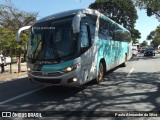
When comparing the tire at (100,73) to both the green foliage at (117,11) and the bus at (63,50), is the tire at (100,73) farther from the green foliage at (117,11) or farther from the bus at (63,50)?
the green foliage at (117,11)

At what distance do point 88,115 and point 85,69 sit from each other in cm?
335

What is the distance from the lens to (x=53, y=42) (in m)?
10.9

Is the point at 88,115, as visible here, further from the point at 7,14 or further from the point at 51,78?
the point at 7,14

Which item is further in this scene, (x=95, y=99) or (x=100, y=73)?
(x=100, y=73)

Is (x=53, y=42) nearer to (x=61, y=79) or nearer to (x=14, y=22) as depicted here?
(x=61, y=79)

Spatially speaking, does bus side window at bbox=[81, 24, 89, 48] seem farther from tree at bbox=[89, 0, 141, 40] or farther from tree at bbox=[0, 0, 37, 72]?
tree at bbox=[89, 0, 141, 40]

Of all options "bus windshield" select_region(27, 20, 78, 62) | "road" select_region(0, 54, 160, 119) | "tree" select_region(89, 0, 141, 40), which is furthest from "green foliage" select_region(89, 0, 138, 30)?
"bus windshield" select_region(27, 20, 78, 62)

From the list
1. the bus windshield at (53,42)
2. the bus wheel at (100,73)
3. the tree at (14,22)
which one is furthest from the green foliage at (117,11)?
the bus windshield at (53,42)

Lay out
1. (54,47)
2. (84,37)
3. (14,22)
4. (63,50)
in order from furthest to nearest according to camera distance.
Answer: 1. (14,22)
2. (84,37)
3. (54,47)
4. (63,50)

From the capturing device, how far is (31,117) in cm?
808

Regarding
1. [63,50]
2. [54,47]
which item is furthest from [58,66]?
[54,47]

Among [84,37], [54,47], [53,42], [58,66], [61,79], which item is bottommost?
[61,79]

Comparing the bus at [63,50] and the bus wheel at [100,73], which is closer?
the bus at [63,50]

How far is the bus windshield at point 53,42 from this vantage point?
10703 mm
